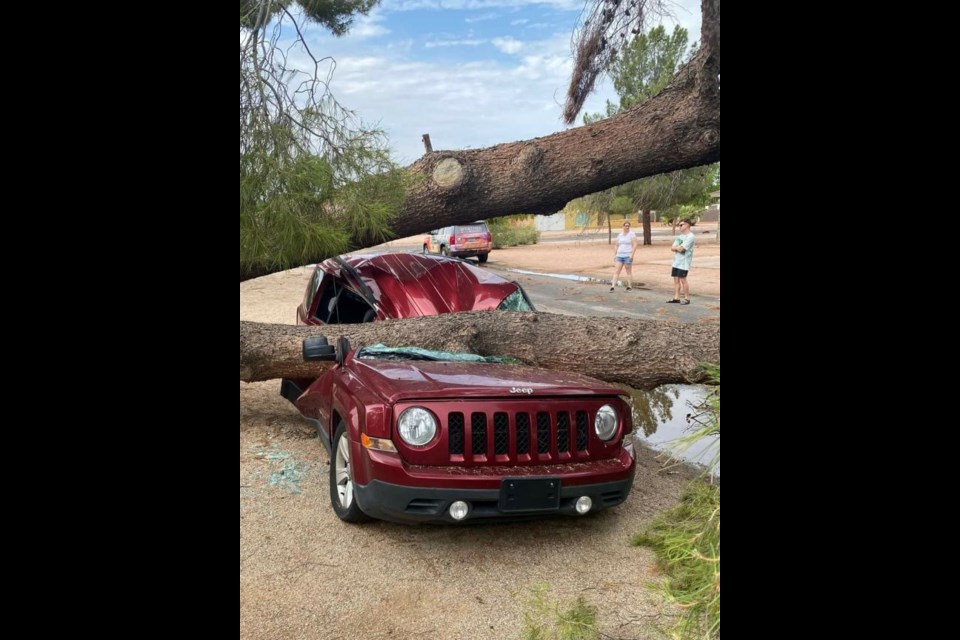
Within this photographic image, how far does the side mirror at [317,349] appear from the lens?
4.04 meters

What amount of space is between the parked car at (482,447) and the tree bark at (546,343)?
2.08 m

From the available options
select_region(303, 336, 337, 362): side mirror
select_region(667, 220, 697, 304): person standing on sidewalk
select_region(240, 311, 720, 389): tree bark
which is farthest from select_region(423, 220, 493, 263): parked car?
select_region(303, 336, 337, 362): side mirror

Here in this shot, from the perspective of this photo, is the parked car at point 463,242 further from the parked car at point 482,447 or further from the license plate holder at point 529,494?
the license plate holder at point 529,494

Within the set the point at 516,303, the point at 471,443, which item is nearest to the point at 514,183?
the point at 516,303

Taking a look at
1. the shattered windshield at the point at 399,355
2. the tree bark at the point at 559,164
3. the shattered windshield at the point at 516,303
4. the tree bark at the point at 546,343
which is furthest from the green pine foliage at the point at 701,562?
the tree bark at the point at 559,164

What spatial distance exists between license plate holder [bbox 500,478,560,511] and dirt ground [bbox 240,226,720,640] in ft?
1.39

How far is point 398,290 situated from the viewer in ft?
21.6

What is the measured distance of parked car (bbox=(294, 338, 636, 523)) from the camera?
318cm

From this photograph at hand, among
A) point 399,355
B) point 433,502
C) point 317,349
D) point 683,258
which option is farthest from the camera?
point 683,258

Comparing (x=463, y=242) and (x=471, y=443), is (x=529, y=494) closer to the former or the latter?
(x=471, y=443)

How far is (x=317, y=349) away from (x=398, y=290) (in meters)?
2.59

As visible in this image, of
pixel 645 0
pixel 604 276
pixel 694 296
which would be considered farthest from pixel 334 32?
pixel 604 276
